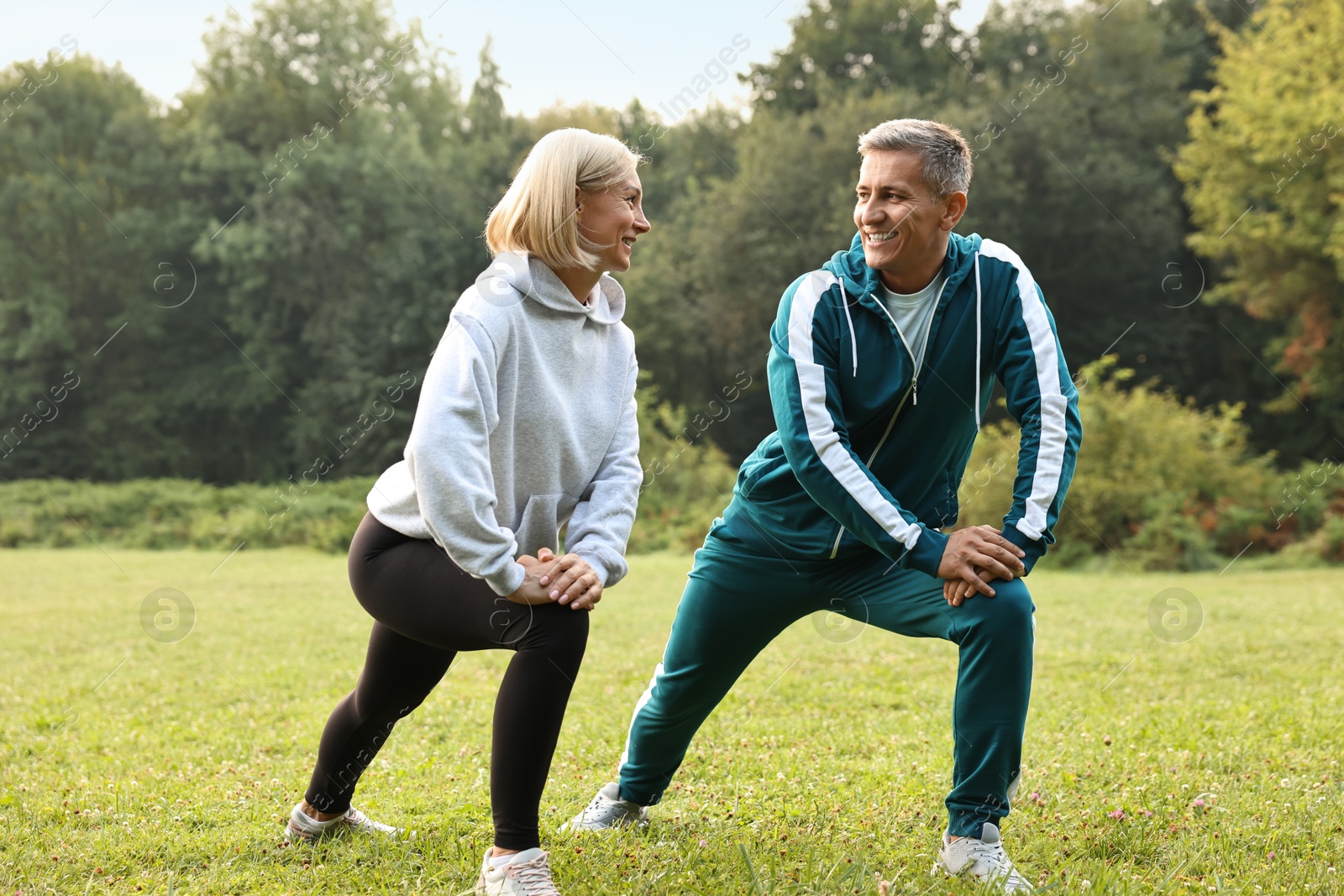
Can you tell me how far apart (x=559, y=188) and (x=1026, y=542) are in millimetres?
1709

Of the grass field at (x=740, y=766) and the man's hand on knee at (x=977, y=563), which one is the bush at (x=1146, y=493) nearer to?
the grass field at (x=740, y=766)

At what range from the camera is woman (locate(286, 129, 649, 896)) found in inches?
115

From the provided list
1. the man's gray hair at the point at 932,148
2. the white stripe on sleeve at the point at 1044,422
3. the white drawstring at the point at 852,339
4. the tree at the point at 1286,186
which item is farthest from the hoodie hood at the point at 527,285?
the tree at the point at 1286,186

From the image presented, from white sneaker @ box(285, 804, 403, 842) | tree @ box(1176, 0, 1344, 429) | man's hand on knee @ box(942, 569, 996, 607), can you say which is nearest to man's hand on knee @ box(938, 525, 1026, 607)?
man's hand on knee @ box(942, 569, 996, 607)

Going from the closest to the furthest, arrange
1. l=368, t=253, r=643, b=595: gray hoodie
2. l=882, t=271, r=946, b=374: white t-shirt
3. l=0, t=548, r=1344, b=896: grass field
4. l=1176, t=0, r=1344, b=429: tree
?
l=368, t=253, r=643, b=595: gray hoodie, l=0, t=548, r=1344, b=896: grass field, l=882, t=271, r=946, b=374: white t-shirt, l=1176, t=0, r=1344, b=429: tree

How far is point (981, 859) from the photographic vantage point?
3303mm

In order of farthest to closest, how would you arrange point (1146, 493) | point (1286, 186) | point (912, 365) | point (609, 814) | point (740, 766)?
point (1286, 186) < point (1146, 493) < point (740, 766) < point (609, 814) < point (912, 365)

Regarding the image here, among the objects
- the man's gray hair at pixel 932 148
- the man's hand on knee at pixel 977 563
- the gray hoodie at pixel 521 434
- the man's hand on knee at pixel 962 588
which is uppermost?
the man's gray hair at pixel 932 148

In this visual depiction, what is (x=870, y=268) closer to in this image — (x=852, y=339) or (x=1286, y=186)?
(x=852, y=339)

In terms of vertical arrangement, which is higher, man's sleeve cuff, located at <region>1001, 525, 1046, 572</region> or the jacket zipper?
the jacket zipper

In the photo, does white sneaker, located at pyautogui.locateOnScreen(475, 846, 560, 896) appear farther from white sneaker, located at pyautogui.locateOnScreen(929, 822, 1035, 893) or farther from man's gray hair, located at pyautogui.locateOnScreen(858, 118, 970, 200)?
man's gray hair, located at pyautogui.locateOnScreen(858, 118, 970, 200)

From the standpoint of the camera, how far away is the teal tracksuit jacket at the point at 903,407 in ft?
11.1

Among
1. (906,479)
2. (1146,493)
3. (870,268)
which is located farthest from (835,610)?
(1146,493)

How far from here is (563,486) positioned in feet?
11.0
